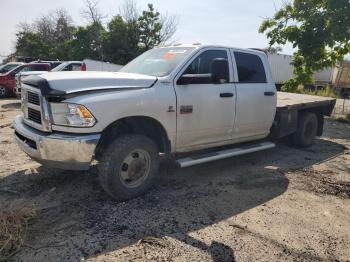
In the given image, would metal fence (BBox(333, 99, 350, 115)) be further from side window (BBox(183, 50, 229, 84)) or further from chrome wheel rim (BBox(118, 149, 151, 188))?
chrome wheel rim (BBox(118, 149, 151, 188))

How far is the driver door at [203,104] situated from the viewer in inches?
187

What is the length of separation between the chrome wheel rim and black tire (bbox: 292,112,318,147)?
4170 millimetres

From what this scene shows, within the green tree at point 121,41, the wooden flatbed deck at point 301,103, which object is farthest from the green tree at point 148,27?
the wooden flatbed deck at point 301,103

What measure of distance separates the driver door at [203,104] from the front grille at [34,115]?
5.66ft

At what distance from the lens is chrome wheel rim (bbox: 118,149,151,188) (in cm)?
435

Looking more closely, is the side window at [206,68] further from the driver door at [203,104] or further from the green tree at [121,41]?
the green tree at [121,41]

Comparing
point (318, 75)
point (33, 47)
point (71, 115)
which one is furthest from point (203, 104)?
point (33, 47)

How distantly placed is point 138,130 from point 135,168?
0.50 m

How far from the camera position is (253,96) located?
5754mm

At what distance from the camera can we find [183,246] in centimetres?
349

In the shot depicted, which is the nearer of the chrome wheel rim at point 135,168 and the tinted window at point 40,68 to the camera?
the chrome wheel rim at point 135,168

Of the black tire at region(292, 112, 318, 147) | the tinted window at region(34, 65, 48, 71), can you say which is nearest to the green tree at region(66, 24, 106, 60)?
the tinted window at region(34, 65, 48, 71)

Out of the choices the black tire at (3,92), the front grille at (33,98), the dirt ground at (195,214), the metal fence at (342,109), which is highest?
the front grille at (33,98)

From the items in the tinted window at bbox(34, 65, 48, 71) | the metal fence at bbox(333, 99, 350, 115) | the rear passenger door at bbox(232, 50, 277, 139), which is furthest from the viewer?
the tinted window at bbox(34, 65, 48, 71)
